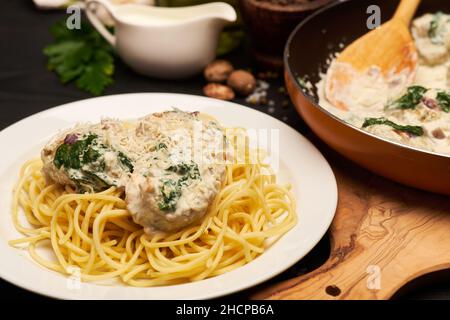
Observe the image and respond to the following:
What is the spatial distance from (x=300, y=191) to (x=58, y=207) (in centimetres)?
97

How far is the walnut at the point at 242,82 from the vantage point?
11.7 feet

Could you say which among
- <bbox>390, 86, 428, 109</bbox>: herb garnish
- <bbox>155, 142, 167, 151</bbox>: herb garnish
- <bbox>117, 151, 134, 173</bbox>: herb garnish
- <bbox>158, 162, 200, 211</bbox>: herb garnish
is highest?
<bbox>155, 142, 167, 151</bbox>: herb garnish

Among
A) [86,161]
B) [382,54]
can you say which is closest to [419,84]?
[382,54]

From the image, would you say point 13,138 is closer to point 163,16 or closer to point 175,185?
point 175,185

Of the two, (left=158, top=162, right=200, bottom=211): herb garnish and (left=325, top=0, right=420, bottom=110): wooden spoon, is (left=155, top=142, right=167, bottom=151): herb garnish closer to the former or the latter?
(left=158, top=162, right=200, bottom=211): herb garnish

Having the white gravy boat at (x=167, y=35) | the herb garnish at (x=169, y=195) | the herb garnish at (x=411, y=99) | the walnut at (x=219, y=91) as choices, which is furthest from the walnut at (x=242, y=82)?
the herb garnish at (x=169, y=195)

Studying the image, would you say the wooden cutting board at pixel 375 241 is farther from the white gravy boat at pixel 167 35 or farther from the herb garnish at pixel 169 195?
the white gravy boat at pixel 167 35

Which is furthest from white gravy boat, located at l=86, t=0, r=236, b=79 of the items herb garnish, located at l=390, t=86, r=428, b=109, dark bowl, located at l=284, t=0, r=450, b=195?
herb garnish, located at l=390, t=86, r=428, b=109

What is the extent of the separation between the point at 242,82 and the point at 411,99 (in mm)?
1036

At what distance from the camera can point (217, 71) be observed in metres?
3.65

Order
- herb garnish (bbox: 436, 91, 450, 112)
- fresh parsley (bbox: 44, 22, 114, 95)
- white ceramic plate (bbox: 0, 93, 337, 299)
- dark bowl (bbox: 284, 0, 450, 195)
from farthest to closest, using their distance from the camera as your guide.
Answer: fresh parsley (bbox: 44, 22, 114, 95) → herb garnish (bbox: 436, 91, 450, 112) → dark bowl (bbox: 284, 0, 450, 195) → white ceramic plate (bbox: 0, 93, 337, 299)

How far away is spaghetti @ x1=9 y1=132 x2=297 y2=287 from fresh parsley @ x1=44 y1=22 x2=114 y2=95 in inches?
49.2

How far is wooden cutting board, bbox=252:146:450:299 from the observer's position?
2084 mm

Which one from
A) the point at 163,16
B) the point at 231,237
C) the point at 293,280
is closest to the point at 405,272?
the point at 293,280
